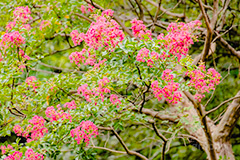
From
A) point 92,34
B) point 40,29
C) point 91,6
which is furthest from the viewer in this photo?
point 91,6

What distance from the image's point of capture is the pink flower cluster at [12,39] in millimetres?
2648

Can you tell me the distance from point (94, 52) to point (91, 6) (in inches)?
57.0

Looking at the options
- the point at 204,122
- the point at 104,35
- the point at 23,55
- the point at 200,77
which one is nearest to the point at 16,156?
the point at 23,55

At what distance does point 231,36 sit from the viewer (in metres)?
5.19

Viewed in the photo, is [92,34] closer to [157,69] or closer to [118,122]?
[157,69]

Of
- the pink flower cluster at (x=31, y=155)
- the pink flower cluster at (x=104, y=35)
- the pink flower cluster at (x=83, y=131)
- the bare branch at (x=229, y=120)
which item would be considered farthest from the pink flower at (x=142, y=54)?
the bare branch at (x=229, y=120)

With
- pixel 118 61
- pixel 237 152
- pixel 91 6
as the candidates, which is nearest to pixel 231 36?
pixel 237 152

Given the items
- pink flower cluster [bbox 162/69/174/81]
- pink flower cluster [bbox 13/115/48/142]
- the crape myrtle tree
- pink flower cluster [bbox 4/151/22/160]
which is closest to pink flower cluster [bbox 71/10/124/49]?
the crape myrtle tree

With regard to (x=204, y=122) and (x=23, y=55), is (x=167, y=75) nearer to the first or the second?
(x=204, y=122)

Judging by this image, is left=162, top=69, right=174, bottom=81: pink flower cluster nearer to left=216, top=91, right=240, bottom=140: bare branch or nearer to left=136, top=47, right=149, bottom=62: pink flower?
left=136, top=47, right=149, bottom=62: pink flower

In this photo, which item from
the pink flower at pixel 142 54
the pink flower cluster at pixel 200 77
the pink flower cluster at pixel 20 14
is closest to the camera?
the pink flower at pixel 142 54

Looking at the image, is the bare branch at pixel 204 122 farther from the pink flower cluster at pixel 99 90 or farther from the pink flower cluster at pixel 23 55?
the pink flower cluster at pixel 23 55

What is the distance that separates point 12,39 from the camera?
2656 millimetres

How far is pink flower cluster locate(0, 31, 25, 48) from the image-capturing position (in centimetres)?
265
